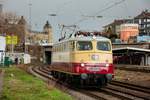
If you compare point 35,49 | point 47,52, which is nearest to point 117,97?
point 47,52

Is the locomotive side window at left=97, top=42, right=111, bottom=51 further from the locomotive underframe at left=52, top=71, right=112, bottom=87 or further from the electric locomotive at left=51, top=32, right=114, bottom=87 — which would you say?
the locomotive underframe at left=52, top=71, right=112, bottom=87

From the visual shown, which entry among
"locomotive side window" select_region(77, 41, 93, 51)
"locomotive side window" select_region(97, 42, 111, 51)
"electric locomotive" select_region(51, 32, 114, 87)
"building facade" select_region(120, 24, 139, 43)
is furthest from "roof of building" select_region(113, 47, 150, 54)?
"building facade" select_region(120, 24, 139, 43)

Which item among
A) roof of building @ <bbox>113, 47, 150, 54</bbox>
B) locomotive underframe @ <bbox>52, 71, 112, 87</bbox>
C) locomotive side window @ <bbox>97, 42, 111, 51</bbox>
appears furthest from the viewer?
roof of building @ <bbox>113, 47, 150, 54</bbox>

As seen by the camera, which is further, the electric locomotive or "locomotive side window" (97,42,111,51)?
"locomotive side window" (97,42,111,51)

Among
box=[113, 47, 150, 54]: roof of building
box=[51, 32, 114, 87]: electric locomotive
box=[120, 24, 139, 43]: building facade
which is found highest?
box=[120, 24, 139, 43]: building facade

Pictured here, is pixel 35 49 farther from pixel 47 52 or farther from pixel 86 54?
pixel 86 54

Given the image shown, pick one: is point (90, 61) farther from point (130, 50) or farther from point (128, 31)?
point (128, 31)

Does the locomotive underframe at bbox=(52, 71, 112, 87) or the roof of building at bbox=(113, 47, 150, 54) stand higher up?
the roof of building at bbox=(113, 47, 150, 54)

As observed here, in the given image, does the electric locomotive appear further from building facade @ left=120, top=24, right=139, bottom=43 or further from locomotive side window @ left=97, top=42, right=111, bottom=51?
building facade @ left=120, top=24, right=139, bottom=43

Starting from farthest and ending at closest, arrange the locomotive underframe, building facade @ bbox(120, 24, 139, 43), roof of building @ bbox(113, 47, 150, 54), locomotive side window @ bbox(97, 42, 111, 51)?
building facade @ bbox(120, 24, 139, 43) < roof of building @ bbox(113, 47, 150, 54) < locomotive side window @ bbox(97, 42, 111, 51) < the locomotive underframe

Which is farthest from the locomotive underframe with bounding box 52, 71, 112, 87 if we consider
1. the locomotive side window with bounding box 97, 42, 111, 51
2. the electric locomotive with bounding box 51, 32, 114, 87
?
the locomotive side window with bounding box 97, 42, 111, 51

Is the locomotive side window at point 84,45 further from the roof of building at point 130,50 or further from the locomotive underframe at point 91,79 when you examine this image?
the roof of building at point 130,50

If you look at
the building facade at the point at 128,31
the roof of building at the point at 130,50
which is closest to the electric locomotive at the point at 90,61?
the roof of building at the point at 130,50

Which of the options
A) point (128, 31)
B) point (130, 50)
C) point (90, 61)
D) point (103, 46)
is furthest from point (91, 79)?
point (128, 31)
